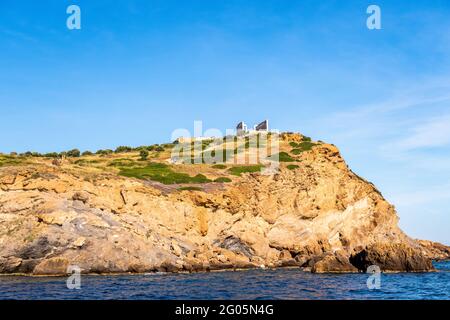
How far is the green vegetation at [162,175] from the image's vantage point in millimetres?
66125

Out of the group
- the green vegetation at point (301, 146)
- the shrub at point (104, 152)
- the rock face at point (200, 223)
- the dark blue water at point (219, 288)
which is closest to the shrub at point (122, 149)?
the shrub at point (104, 152)

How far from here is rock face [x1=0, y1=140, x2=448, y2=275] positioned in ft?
150

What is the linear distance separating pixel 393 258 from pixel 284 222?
64.4 feet

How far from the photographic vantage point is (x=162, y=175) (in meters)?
68.8

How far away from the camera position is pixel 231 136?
114188 mm

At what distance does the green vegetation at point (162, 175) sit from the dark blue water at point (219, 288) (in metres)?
25.0

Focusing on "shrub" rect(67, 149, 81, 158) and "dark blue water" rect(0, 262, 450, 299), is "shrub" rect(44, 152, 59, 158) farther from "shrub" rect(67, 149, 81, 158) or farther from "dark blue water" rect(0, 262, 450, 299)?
"dark blue water" rect(0, 262, 450, 299)

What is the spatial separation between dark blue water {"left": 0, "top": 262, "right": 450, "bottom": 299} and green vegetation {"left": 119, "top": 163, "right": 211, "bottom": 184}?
24982 mm

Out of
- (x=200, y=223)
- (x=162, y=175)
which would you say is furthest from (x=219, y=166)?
(x=200, y=223)

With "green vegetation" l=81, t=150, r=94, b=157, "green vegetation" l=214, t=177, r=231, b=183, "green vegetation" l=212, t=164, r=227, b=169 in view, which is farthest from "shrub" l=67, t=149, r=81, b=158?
"green vegetation" l=214, t=177, r=231, b=183

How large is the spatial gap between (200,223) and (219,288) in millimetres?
27087

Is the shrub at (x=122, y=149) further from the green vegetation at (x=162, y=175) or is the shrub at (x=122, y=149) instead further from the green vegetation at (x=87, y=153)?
the green vegetation at (x=162, y=175)

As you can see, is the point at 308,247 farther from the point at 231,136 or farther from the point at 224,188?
the point at 231,136
